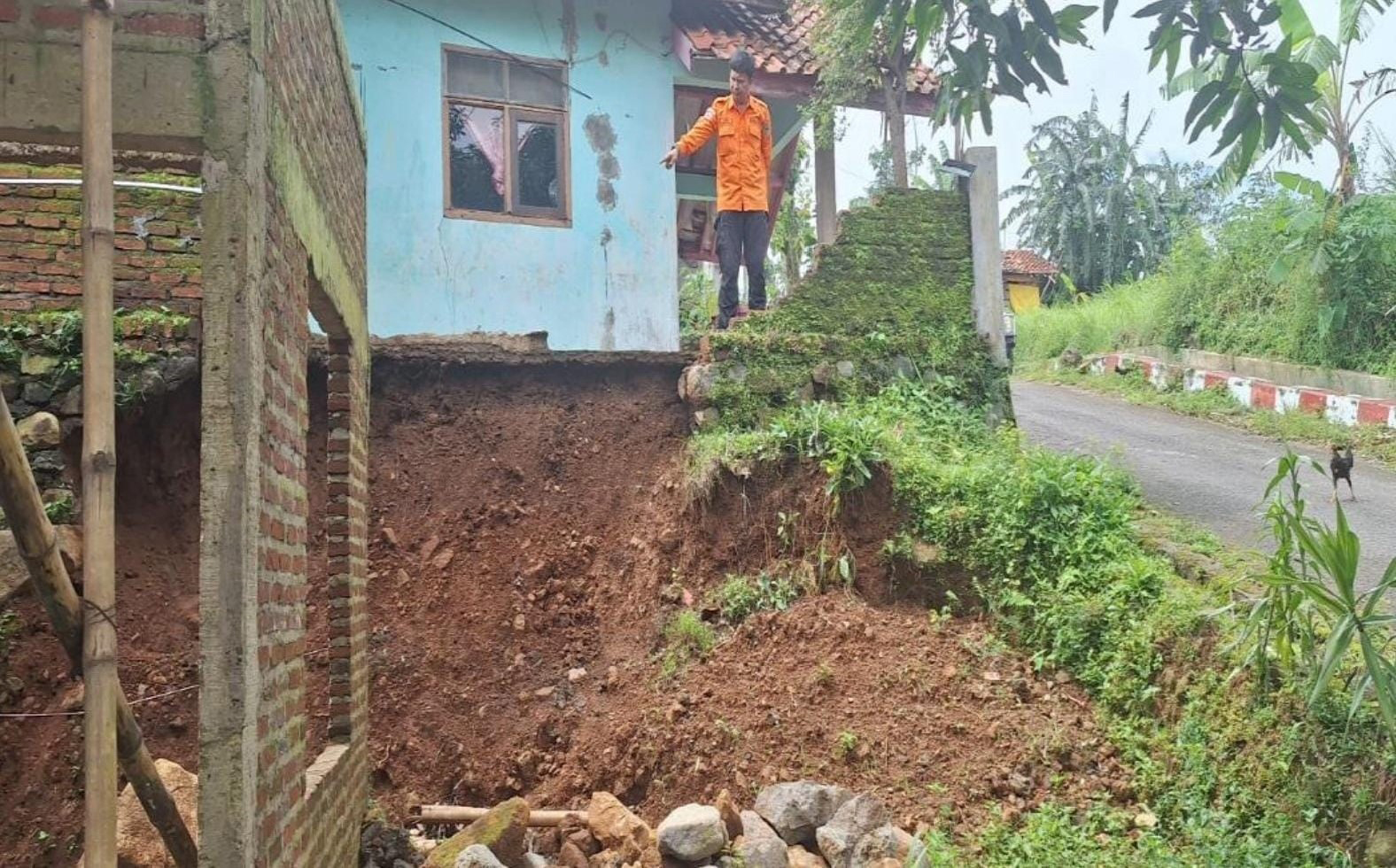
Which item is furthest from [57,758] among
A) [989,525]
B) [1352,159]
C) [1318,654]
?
[1352,159]

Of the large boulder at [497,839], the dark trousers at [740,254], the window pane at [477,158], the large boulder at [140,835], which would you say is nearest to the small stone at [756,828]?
the large boulder at [497,839]

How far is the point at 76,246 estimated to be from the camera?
615 cm

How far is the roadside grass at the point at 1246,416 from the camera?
10.5m

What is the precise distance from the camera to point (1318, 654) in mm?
4727

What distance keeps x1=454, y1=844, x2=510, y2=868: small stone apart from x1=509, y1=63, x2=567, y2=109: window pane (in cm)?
619

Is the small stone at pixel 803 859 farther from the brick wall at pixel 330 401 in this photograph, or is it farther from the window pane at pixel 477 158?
the window pane at pixel 477 158

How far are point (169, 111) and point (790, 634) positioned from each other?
15.4 feet

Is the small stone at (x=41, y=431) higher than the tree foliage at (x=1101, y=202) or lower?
lower

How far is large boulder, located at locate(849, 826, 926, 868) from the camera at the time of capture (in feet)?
15.5

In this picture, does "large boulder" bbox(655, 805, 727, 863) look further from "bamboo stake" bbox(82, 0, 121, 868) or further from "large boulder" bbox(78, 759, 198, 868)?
"bamboo stake" bbox(82, 0, 121, 868)

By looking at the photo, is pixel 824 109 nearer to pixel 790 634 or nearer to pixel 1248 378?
pixel 790 634

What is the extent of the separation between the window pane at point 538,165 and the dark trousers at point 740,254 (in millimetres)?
1431

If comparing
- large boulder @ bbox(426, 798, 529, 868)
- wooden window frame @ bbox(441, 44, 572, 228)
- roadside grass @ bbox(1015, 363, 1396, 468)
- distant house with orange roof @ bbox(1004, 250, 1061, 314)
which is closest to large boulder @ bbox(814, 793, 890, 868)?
large boulder @ bbox(426, 798, 529, 868)

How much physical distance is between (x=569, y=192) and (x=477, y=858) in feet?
18.7
